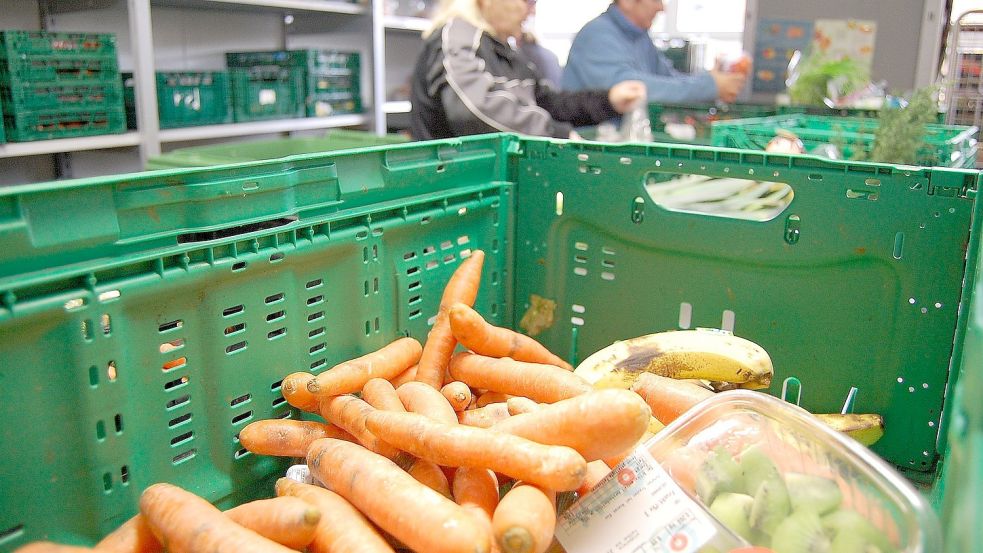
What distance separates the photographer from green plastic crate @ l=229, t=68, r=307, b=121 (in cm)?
306

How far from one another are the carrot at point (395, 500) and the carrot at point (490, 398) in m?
0.25

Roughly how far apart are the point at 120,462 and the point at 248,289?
23 centimetres

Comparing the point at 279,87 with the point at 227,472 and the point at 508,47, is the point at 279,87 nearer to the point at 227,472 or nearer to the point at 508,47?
the point at 508,47

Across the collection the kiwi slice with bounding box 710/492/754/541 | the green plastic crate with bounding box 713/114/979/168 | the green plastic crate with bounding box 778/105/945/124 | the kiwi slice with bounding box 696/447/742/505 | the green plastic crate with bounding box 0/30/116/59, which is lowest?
the kiwi slice with bounding box 710/492/754/541

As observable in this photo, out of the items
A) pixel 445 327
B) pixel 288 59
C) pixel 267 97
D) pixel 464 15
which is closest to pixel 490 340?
pixel 445 327

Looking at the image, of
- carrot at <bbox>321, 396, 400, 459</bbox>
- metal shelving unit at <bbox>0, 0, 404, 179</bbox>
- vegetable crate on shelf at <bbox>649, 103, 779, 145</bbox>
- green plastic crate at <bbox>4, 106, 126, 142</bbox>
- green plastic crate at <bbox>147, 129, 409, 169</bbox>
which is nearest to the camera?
carrot at <bbox>321, 396, 400, 459</bbox>

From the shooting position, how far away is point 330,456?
0.86 metres

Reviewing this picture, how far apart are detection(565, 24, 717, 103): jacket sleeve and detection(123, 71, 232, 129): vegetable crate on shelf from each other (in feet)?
5.04

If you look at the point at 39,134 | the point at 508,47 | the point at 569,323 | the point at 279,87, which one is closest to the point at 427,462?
the point at 569,323

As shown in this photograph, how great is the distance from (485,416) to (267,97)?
2.54 metres

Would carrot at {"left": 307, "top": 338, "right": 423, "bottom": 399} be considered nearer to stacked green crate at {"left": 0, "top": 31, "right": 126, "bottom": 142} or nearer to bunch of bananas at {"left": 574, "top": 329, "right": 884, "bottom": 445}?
bunch of bananas at {"left": 574, "top": 329, "right": 884, "bottom": 445}

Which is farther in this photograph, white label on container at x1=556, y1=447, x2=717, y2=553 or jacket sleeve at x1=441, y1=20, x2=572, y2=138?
jacket sleeve at x1=441, y1=20, x2=572, y2=138

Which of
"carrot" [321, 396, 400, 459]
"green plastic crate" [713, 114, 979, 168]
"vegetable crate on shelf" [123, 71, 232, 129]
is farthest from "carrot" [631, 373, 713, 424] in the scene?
"vegetable crate on shelf" [123, 71, 232, 129]

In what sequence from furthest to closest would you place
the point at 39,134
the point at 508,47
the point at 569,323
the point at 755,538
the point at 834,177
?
the point at 508,47
the point at 39,134
the point at 569,323
the point at 834,177
the point at 755,538
